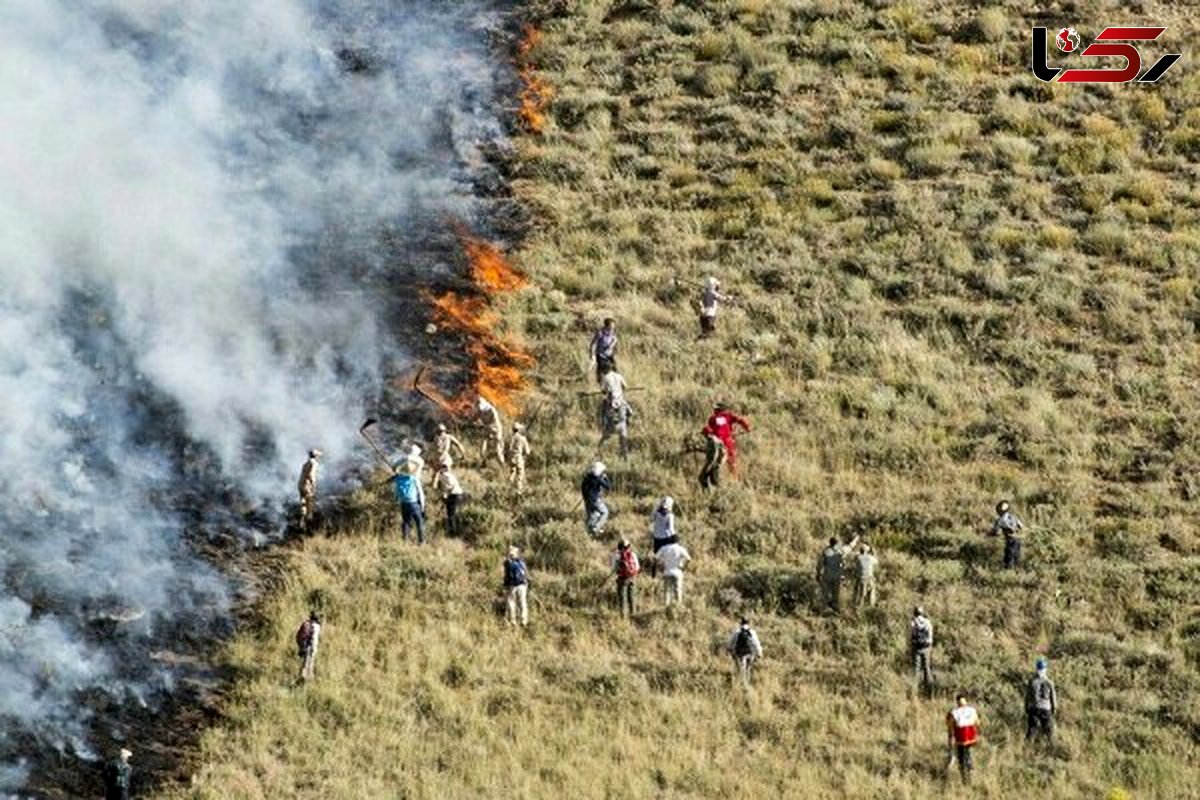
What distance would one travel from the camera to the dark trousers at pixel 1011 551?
25922mm

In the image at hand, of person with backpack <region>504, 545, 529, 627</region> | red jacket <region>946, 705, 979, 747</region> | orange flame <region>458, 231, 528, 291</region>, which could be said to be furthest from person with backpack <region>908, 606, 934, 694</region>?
orange flame <region>458, 231, 528, 291</region>

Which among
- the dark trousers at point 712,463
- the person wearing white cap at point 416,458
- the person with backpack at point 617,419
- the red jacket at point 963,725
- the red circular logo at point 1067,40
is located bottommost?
the red jacket at point 963,725

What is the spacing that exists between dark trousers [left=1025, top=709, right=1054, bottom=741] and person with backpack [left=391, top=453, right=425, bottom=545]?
27.9ft

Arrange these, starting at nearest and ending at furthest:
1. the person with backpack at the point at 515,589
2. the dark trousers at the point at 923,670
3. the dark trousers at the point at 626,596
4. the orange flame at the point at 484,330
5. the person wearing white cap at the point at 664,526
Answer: the dark trousers at the point at 923,670 → the person with backpack at the point at 515,589 → the dark trousers at the point at 626,596 → the person wearing white cap at the point at 664,526 → the orange flame at the point at 484,330

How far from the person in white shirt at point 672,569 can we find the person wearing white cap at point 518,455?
291 cm

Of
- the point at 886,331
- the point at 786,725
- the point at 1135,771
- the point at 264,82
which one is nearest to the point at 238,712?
the point at 786,725

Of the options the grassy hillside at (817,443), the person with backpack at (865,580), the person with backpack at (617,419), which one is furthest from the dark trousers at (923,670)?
the person with backpack at (617,419)

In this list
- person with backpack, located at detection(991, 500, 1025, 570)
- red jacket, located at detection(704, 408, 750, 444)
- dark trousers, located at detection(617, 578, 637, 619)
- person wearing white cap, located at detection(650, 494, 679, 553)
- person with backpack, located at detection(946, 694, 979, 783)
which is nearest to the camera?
person with backpack, located at detection(946, 694, 979, 783)

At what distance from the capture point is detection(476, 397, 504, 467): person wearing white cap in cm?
2789

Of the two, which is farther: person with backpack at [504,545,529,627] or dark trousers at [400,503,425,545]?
dark trousers at [400,503,425,545]

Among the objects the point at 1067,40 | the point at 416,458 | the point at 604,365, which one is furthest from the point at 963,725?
the point at 1067,40

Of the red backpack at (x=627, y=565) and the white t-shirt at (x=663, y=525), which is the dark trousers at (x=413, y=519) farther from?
the white t-shirt at (x=663, y=525)

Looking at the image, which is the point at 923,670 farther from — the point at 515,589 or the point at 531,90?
the point at 531,90

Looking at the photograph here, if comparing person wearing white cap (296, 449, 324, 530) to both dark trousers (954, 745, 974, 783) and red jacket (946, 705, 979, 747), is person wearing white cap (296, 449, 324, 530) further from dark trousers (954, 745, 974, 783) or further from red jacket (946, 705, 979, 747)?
dark trousers (954, 745, 974, 783)
